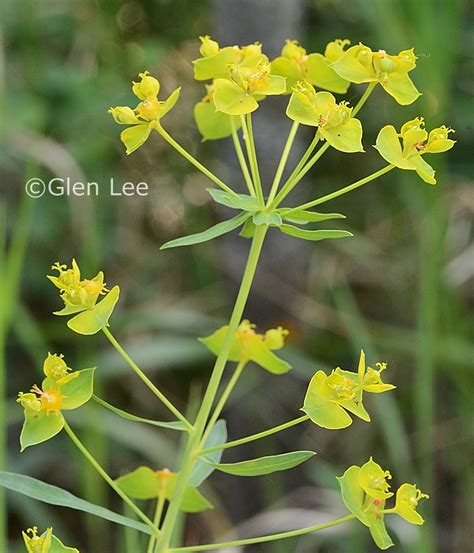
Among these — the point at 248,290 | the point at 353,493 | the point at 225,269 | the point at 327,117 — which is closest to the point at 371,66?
the point at 327,117

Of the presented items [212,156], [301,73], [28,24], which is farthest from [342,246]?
[301,73]

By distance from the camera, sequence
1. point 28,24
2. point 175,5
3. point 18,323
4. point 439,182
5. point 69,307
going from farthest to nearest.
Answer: point 175,5 < point 28,24 < point 18,323 < point 439,182 < point 69,307

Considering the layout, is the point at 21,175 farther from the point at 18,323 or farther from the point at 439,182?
the point at 439,182

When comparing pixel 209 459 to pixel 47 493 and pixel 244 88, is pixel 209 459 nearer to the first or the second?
pixel 47 493

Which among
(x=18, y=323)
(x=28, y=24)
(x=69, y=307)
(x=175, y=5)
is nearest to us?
(x=69, y=307)

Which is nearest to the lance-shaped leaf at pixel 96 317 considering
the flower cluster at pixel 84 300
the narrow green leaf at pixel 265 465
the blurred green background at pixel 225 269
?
the flower cluster at pixel 84 300

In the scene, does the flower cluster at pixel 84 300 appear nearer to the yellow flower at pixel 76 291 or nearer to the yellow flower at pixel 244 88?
the yellow flower at pixel 76 291
